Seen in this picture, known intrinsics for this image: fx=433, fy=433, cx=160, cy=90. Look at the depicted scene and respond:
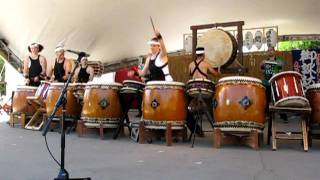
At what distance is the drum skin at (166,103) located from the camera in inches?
189

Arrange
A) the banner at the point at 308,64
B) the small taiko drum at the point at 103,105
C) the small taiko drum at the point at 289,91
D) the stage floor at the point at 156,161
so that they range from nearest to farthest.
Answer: the stage floor at the point at 156,161
the small taiko drum at the point at 289,91
the small taiko drum at the point at 103,105
the banner at the point at 308,64

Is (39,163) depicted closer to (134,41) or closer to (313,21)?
(134,41)

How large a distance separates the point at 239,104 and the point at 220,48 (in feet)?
6.94

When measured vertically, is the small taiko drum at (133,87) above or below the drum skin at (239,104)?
above

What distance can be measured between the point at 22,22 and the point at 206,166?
7.05 metres

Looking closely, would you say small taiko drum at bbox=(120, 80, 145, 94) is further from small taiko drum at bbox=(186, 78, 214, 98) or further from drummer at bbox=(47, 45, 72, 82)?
drummer at bbox=(47, 45, 72, 82)

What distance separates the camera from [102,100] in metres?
5.38

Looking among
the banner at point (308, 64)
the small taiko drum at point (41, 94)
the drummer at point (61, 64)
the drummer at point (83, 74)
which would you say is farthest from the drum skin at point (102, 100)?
the banner at point (308, 64)

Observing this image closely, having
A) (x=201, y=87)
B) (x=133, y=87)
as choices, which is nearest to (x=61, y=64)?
(x=133, y=87)

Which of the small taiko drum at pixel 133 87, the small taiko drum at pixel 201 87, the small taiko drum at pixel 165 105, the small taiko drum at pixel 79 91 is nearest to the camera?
the small taiko drum at pixel 201 87

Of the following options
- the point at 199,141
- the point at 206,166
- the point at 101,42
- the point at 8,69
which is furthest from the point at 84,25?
the point at 206,166

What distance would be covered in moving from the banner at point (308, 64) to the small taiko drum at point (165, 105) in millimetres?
5556

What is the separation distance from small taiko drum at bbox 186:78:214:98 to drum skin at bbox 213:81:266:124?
0.71ft

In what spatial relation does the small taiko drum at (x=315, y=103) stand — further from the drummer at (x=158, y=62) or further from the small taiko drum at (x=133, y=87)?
the small taiko drum at (x=133, y=87)
